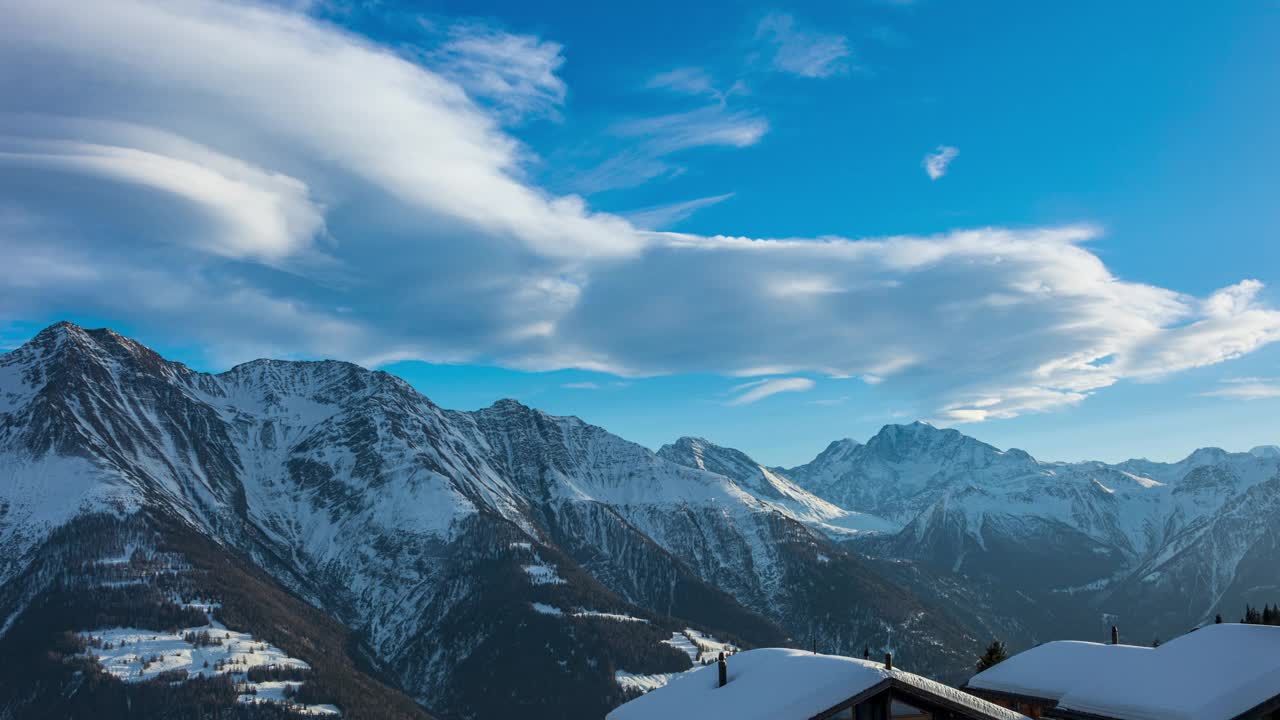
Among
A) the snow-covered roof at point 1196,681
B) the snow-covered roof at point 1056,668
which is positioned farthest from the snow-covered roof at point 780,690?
the snow-covered roof at point 1056,668

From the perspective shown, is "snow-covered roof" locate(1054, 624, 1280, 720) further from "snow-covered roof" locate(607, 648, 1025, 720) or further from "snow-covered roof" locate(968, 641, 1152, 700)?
"snow-covered roof" locate(607, 648, 1025, 720)

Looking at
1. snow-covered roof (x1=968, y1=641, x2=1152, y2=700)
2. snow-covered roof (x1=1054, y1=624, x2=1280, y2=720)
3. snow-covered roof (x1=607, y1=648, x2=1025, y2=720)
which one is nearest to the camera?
snow-covered roof (x1=607, y1=648, x2=1025, y2=720)

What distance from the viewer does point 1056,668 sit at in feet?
159

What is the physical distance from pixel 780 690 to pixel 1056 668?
2518 cm

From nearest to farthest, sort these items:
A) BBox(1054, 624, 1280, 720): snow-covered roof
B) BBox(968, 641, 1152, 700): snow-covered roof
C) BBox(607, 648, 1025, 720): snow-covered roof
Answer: BBox(607, 648, 1025, 720): snow-covered roof, BBox(1054, 624, 1280, 720): snow-covered roof, BBox(968, 641, 1152, 700): snow-covered roof

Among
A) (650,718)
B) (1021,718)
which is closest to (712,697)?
(650,718)

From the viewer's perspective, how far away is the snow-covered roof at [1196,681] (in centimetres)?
3669

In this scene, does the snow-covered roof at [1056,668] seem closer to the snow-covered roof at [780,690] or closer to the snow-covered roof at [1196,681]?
the snow-covered roof at [1196,681]

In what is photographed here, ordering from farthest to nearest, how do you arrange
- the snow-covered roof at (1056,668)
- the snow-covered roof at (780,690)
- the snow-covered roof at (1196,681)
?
1. the snow-covered roof at (1056,668)
2. the snow-covered roof at (1196,681)
3. the snow-covered roof at (780,690)

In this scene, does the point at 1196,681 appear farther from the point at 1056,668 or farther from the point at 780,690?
the point at 780,690

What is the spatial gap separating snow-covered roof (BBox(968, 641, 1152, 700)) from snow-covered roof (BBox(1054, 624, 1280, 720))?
133 cm

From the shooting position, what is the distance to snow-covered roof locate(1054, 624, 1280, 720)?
1444 inches

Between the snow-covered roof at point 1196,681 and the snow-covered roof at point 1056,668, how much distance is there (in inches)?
52.3

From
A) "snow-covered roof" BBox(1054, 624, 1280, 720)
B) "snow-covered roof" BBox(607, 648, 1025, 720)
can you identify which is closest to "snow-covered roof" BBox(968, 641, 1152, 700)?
"snow-covered roof" BBox(1054, 624, 1280, 720)
